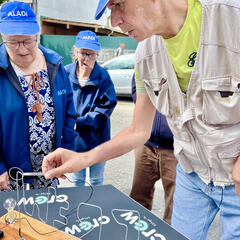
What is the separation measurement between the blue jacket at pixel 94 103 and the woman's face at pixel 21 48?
832 mm

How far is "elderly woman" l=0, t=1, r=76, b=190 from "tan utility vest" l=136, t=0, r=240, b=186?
2.77ft

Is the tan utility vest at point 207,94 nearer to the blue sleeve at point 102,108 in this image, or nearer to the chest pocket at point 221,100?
the chest pocket at point 221,100

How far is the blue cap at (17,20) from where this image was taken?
1733 mm

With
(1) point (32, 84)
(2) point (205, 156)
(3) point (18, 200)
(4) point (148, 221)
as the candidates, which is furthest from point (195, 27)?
(1) point (32, 84)

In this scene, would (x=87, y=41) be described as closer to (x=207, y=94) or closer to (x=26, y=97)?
(x=26, y=97)

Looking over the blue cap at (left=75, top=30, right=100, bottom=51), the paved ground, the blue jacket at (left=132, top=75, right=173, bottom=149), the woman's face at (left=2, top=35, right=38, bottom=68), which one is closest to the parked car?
the paved ground

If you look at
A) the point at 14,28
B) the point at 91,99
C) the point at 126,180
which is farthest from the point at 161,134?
the point at 126,180

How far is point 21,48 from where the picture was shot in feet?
5.86

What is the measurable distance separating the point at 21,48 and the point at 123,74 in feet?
21.4

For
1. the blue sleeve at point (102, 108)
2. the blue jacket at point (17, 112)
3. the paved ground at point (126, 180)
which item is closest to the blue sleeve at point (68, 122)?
the blue jacket at point (17, 112)

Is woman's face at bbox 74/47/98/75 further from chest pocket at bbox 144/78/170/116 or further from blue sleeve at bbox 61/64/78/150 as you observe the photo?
chest pocket at bbox 144/78/170/116

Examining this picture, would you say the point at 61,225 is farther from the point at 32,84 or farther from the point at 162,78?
the point at 32,84

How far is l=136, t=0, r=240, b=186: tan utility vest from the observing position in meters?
0.99

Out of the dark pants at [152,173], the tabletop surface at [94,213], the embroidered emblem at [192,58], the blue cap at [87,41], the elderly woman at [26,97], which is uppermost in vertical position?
the blue cap at [87,41]
